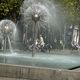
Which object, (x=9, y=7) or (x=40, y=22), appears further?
(x=40, y=22)

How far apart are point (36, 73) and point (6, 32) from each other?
729 inches

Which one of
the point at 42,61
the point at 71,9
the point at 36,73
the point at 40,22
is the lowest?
the point at 42,61

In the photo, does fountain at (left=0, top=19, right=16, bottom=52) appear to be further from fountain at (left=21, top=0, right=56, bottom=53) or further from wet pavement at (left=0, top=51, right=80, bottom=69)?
wet pavement at (left=0, top=51, right=80, bottom=69)

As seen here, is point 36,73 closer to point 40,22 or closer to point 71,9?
point 40,22

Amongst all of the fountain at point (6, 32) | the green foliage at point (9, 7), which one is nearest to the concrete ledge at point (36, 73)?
the fountain at point (6, 32)

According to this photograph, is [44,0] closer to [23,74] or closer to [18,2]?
[18,2]

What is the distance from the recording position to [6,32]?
2919 cm

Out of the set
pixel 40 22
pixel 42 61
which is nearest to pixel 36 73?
pixel 42 61

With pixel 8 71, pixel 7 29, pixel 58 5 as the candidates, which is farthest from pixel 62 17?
pixel 8 71

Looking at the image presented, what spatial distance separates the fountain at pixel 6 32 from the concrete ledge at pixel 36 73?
56.1ft

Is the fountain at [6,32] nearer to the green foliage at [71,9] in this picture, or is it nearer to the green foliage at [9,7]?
the green foliage at [9,7]

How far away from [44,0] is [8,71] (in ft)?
107

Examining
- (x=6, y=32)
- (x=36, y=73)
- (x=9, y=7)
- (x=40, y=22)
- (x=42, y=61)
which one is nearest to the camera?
(x=36, y=73)

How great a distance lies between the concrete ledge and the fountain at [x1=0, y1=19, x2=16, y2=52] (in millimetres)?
17102
